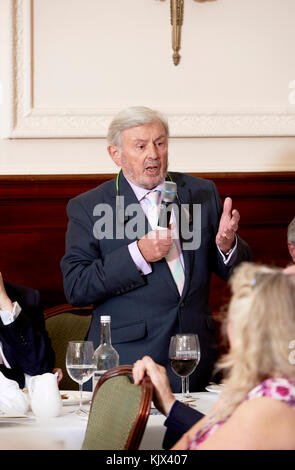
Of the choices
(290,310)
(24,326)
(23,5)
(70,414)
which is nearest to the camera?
(290,310)

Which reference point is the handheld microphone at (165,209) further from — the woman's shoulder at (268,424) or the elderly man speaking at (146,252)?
the woman's shoulder at (268,424)

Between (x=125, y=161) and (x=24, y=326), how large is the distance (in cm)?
76

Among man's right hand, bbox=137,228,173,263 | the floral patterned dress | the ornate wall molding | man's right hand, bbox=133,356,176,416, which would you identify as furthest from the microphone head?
the ornate wall molding

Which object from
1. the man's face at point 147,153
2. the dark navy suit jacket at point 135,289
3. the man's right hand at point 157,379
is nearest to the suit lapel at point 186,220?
the dark navy suit jacket at point 135,289

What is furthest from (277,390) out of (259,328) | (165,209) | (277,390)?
(165,209)

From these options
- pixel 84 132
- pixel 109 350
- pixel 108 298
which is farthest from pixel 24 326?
pixel 84 132

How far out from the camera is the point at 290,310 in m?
1.35

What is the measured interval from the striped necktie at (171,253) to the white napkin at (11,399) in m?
0.84

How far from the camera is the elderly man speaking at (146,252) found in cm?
274

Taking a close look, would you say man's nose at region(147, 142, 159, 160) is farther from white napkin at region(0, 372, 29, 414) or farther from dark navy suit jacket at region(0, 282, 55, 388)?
white napkin at region(0, 372, 29, 414)

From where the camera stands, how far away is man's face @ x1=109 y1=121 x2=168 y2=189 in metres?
2.91

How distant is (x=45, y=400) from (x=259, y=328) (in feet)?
3.14

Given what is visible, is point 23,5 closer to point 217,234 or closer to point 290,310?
point 217,234

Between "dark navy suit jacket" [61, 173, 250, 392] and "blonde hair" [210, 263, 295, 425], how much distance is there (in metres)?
1.22
